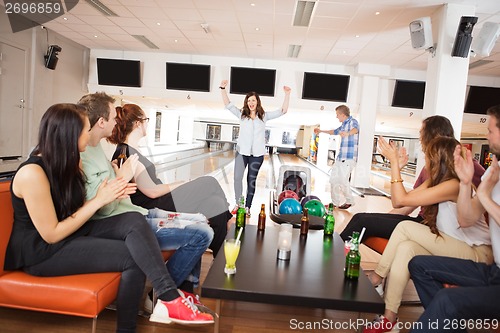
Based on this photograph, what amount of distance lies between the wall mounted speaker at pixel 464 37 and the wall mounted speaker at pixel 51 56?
6.31m

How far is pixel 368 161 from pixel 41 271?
292 inches

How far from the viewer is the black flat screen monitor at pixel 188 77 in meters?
8.23

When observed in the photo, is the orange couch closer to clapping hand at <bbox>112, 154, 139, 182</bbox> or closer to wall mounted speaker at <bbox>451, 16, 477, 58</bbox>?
clapping hand at <bbox>112, 154, 139, 182</bbox>

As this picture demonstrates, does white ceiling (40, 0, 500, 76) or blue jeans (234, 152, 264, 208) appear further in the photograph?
white ceiling (40, 0, 500, 76)

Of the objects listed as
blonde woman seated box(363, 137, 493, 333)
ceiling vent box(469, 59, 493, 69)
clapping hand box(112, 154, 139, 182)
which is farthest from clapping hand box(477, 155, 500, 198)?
ceiling vent box(469, 59, 493, 69)

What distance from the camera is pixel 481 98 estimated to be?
842 centimetres

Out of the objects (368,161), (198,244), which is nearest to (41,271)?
(198,244)

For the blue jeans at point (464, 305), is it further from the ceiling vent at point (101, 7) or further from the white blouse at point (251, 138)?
the ceiling vent at point (101, 7)

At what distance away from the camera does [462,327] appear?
1.47 meters

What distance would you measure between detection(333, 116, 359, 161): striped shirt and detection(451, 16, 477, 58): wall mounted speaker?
4.99ft

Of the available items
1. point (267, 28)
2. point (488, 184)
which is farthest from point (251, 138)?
point (488, 184)

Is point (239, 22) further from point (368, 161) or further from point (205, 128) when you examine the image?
A: point (205, 128)

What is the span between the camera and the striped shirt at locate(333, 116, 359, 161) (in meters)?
5.45

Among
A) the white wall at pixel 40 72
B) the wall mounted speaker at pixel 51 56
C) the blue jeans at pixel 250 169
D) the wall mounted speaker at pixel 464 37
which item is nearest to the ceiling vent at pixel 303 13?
the wall mounted speaker at pixel 464 37
